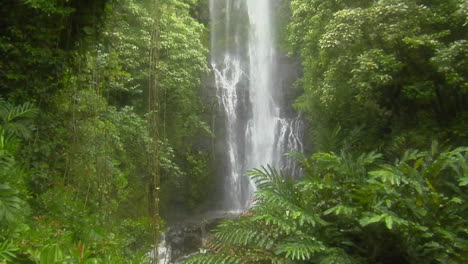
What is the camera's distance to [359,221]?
313cm

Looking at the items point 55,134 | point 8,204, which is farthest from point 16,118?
point 8,204

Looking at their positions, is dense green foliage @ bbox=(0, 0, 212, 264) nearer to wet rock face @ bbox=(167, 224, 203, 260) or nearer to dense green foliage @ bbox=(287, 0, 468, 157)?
dense green foliage @ bbox=(287, 0, 468, 157)

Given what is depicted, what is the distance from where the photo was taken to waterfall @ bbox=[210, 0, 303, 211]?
548 inches

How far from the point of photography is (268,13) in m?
18.1

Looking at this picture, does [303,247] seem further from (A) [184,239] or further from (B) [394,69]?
(A) [184,239]

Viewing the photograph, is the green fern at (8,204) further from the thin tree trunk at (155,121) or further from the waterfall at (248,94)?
the waterfall at (248,94)

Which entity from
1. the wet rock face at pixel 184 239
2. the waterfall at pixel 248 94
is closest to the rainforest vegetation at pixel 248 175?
the wet rock face at pixel 184 239

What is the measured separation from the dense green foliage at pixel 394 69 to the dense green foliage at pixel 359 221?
8.86ft

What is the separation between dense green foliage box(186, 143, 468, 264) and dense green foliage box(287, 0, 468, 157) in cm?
270

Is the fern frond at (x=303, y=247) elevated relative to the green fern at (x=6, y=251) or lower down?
lower down

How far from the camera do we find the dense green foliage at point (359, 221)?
10.2 feet

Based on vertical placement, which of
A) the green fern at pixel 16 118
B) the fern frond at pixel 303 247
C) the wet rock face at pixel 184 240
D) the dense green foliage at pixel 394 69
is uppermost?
the dense green foliage at pixel 394 69

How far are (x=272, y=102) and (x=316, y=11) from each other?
676 cm

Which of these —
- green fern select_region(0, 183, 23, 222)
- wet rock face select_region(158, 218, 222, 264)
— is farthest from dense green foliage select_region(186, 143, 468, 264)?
wet rock face select_region(158, 218, 222, 264)
